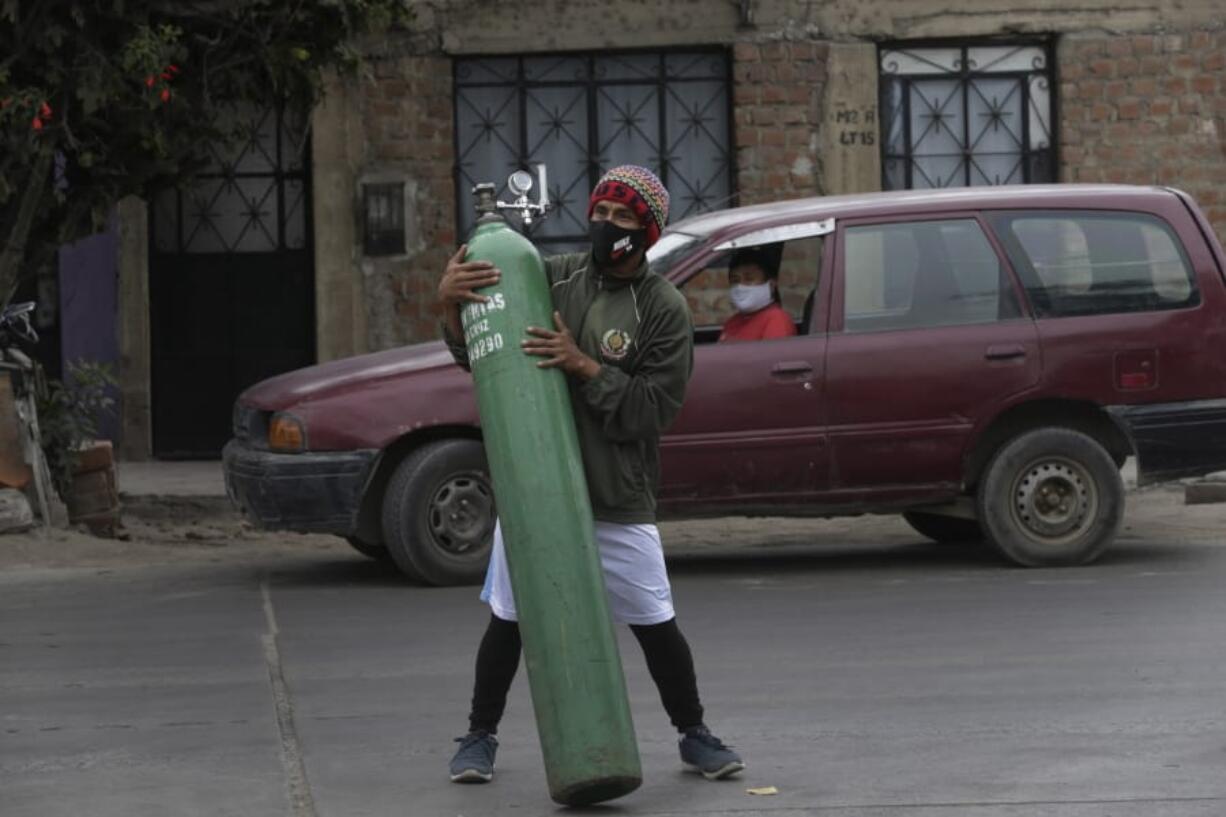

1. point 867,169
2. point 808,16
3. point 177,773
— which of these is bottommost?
point 177,773

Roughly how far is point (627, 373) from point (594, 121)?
443 inches

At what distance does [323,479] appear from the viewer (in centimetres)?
1103

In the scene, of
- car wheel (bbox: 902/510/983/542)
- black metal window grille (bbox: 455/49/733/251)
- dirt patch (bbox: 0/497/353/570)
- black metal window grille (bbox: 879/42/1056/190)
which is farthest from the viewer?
black metal window grille (bbox: 879/42/1056/190)

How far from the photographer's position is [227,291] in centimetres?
1811

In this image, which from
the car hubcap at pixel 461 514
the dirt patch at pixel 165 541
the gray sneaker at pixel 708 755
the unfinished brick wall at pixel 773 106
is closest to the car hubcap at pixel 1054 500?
the car hubcap at pixel 461 514

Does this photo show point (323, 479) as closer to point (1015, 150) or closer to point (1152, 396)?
point (1152, 396)

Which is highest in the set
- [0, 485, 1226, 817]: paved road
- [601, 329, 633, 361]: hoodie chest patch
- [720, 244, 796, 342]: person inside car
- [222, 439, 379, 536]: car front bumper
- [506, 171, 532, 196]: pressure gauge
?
[506, 171, 532, 196]: pressure gauge

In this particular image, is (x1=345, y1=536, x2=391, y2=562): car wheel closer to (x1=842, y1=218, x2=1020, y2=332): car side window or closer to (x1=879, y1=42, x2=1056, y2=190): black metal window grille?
(x1=842, y1=218, x2=1020, y2=332): car side window

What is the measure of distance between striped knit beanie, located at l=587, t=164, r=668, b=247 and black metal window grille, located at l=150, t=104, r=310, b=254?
448 inches

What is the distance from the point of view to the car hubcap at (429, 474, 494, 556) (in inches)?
437

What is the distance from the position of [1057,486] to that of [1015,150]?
22.7 ft

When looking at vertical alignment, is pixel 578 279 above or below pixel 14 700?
above

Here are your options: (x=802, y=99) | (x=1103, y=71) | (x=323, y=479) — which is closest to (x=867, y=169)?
(x=802, y=99)

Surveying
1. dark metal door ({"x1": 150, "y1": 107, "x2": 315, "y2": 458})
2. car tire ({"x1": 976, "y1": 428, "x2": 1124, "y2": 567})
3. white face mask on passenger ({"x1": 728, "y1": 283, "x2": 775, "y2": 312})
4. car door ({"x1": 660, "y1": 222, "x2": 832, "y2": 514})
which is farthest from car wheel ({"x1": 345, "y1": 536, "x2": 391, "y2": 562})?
dark metal door ({"x1": 150, "y1": 107, "x2": 315, "y2": 458})
